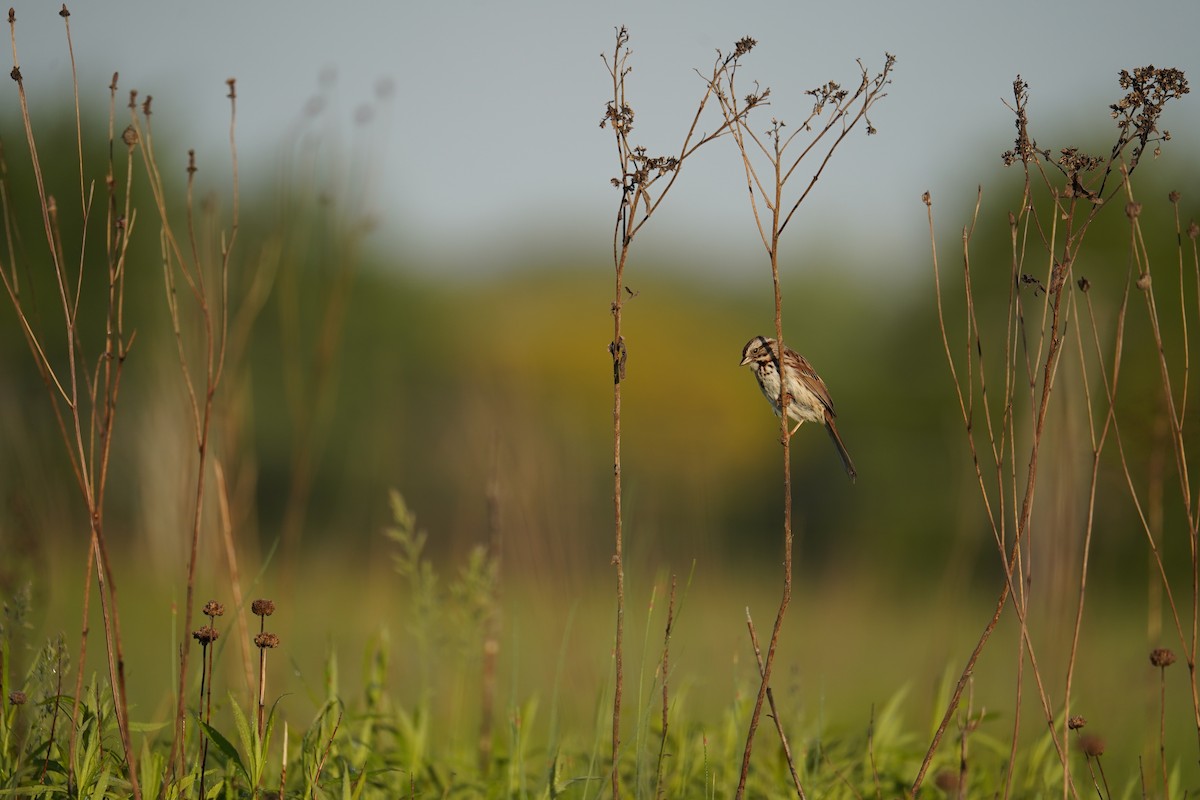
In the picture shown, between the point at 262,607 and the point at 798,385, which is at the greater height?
the point at 798,385

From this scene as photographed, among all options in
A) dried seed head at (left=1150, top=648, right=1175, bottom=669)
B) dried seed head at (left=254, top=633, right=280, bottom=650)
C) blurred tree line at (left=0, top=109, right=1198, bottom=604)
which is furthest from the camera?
blurred tree line at (left=0, top=109, right=1198, bottom=604)

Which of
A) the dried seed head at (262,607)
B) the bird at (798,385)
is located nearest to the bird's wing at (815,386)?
the bird at (798,385)

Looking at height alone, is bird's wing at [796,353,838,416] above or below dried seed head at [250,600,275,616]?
above

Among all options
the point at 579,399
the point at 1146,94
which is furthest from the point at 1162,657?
the point at 579,399

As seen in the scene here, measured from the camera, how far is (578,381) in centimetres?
3303

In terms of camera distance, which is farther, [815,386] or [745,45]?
[815,386]

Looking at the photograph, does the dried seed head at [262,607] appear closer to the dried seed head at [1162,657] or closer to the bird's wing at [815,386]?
the dried seed head at [1162,657]

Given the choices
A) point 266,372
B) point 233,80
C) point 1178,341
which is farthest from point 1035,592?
point 266,372

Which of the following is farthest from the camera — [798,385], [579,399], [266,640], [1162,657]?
[579,399]

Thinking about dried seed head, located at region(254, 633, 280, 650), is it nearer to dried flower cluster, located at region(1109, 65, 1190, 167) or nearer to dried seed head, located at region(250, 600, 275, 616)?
dried seed head, located at region(250, 600, 275, 616)

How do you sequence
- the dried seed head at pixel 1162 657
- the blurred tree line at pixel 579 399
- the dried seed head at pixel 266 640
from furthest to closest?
1. the blurred tree line at pixel 579 399
2. the dried seed head at pixel 1162 657
3. the dried seed head at pixel 266 640

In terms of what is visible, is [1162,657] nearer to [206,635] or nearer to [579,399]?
[206,635]

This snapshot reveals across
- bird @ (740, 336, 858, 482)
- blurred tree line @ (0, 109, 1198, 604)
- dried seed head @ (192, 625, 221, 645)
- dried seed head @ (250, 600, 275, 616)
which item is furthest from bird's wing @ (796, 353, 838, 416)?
dried seed head @ (192, 625, 221, 645)

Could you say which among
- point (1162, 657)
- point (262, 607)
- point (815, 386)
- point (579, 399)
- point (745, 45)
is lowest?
point (579, 399)
